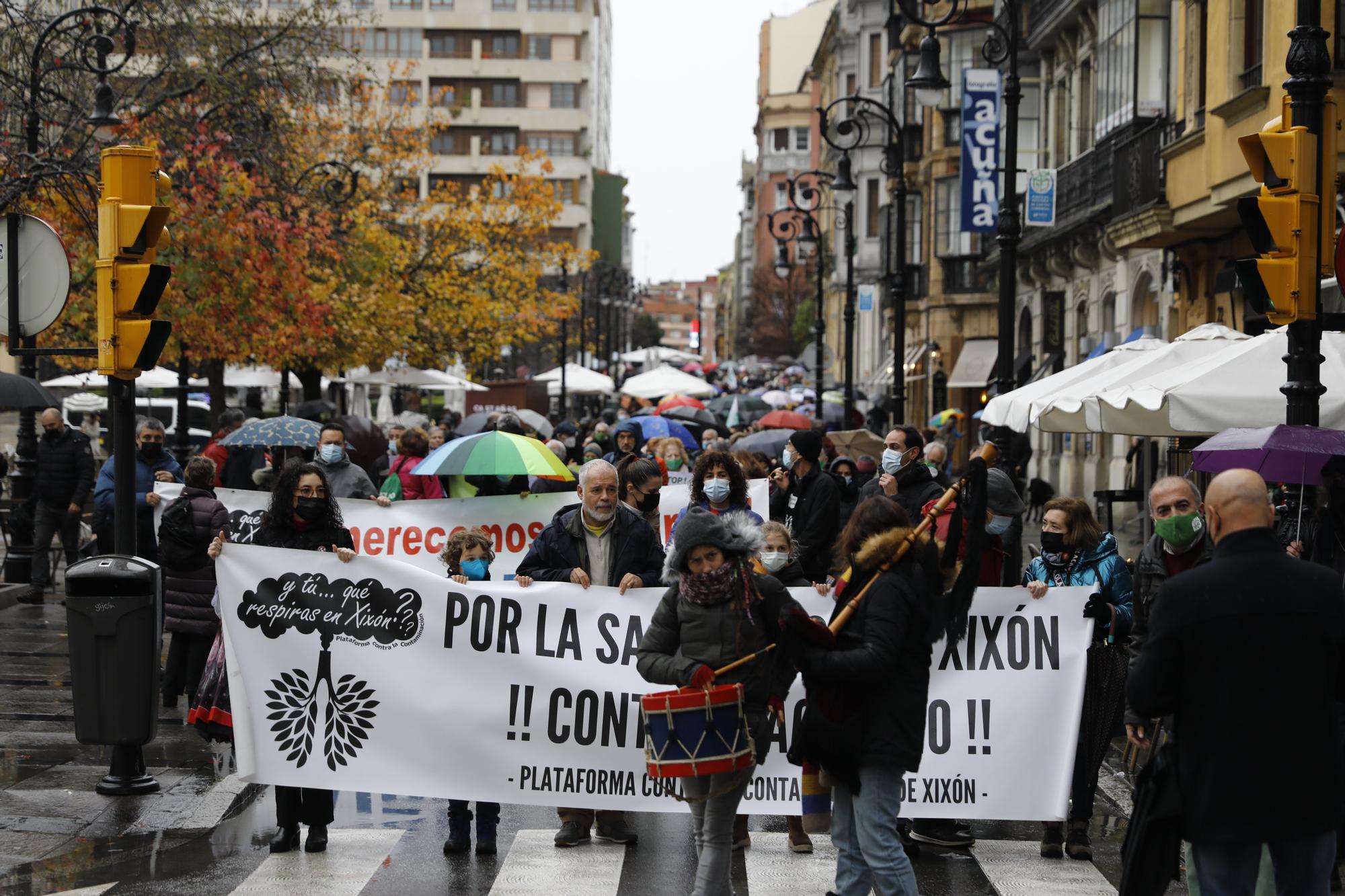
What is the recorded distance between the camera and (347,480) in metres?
12.6

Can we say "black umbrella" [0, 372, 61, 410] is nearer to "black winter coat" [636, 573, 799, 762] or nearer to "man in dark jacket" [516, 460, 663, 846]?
"man in dark jacket" [516, 460, 663, 846]

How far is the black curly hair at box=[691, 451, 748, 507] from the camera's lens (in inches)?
348

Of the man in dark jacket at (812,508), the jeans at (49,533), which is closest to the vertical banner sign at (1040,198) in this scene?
the man in dark jacket at (812,508)

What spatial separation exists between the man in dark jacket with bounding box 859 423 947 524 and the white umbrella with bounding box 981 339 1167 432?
2.56 meters

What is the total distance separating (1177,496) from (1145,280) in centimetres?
2028

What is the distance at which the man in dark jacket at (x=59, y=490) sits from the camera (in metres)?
15.7

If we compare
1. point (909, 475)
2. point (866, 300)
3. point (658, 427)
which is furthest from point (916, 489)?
point (866, 300)

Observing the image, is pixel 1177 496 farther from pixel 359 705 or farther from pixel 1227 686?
pixel 359 705

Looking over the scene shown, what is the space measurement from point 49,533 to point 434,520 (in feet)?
19.6

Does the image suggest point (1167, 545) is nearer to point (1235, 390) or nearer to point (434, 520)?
point (1235, 390)

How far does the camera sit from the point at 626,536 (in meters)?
8.06

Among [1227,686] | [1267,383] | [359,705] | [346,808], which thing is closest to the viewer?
[1227,686]

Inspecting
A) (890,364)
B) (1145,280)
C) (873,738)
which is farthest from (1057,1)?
(873,738)

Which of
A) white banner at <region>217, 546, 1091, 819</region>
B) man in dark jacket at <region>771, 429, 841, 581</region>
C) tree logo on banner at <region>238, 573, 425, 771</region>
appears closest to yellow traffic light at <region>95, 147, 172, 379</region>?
white banner at <region>217, 546, 1091, 819</region>
